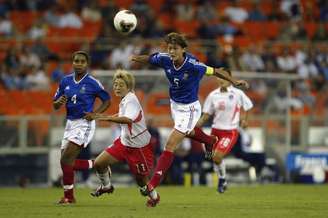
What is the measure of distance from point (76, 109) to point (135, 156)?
1232 mm

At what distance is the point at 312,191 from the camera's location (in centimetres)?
2198

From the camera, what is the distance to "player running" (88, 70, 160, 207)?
16594 millimetres

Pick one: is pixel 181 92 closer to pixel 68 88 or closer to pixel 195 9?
pixel 68 88

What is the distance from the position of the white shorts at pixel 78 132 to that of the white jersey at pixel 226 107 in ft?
17.9

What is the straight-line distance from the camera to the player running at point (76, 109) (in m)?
17.1

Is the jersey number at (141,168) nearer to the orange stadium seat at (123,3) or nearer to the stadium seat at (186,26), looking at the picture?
the stadium seat at (186,26)

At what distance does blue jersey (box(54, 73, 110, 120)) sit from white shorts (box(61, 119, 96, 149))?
101 mm

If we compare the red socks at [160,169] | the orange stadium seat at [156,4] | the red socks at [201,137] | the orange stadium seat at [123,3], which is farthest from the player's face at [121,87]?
the orange stadium seat at [156,4]

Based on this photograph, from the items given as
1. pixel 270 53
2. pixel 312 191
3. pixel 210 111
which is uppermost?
pixel 270 53

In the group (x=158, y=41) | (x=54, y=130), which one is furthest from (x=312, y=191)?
(x=158, y=41)

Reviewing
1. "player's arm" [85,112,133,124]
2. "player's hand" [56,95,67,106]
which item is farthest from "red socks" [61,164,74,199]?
"player's arm" [85,112,133,124]

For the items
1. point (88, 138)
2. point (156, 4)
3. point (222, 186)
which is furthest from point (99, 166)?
point (156, 4)

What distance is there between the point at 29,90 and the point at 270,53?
25.8 ft

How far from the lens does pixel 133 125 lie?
16.8m
